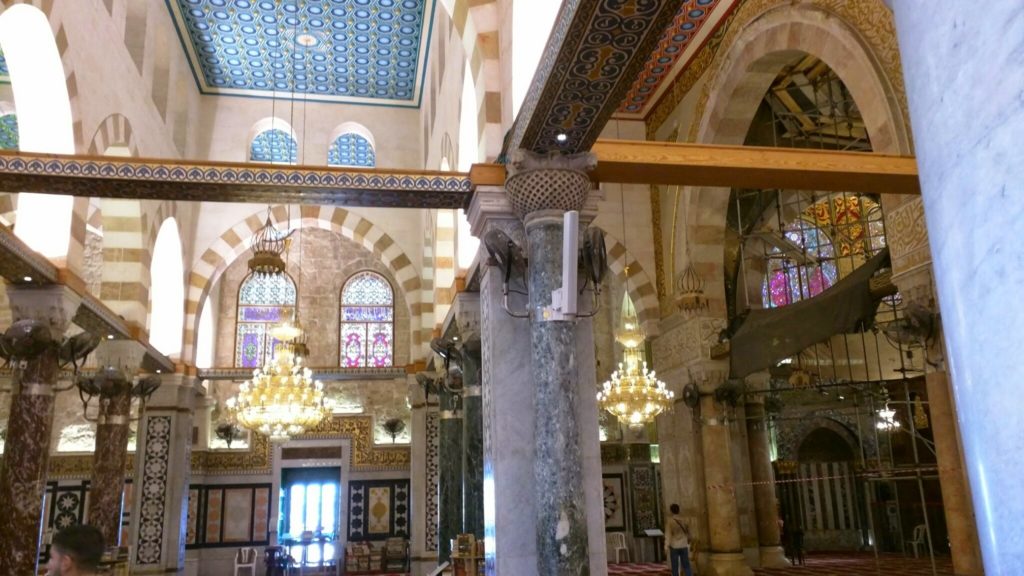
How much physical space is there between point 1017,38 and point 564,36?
2.76m

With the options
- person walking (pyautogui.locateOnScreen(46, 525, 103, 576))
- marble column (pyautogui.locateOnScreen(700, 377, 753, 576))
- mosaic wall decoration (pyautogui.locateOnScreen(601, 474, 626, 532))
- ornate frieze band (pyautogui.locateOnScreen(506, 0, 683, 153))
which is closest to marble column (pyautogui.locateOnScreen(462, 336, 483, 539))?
marble column (pyautogui.locateOnScreen(700, 377, 753, 576))

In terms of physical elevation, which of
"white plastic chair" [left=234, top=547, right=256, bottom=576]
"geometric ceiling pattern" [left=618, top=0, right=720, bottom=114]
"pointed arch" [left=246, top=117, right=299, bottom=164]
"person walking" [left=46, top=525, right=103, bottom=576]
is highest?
"pointed arch" [left=246, top=117, right=299, bottom=164]

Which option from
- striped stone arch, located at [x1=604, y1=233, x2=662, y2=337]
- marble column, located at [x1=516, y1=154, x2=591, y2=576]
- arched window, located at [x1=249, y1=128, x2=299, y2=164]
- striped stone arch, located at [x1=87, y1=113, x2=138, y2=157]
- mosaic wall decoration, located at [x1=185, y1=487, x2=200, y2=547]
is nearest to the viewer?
marble column, located at [x1=516, y1=154, x2=591, y2=576]

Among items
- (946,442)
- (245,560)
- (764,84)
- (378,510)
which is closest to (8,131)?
(245,560)

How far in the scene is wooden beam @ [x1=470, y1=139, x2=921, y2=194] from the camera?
4.85m

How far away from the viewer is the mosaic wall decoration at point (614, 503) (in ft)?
46.8

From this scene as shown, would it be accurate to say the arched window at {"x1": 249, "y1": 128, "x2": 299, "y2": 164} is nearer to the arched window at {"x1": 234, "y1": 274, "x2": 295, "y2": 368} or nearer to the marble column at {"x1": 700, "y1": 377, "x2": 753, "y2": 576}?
the arched window at {"x1": 234, "y1": 274, "x2": 295, "y2": 368}

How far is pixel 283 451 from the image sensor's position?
15.1 metres

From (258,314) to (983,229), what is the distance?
52.2 ft

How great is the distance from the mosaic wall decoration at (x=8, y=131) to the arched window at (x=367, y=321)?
614 cm

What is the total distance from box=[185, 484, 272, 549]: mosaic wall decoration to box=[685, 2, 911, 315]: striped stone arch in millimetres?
9649

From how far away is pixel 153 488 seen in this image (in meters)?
11.6

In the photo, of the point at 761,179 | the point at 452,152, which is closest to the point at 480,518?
the point at 452,152

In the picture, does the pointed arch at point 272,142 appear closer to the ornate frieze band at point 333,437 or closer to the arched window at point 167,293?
the arched window at point 167,293
